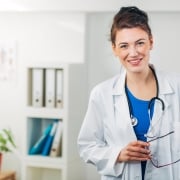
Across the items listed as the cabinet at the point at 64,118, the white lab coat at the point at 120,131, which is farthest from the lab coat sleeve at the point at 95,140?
the cabinet at the point at 64,118

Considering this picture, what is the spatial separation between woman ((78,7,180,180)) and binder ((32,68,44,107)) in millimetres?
1289

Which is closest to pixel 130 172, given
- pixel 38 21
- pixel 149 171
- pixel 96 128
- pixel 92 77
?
pixel 149 171

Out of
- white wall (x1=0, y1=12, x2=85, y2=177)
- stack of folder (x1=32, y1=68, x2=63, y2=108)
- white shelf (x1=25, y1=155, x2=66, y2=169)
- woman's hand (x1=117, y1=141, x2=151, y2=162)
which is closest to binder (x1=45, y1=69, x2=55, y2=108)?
stack of folder (x1=32, y1=68, x2=63, y2=108)

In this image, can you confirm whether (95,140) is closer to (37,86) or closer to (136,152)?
(136,152)

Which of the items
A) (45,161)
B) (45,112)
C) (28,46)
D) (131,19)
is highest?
(28,46)

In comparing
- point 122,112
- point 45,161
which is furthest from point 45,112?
point 122,112

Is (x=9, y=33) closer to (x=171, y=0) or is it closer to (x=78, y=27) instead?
(x=78, y=27)

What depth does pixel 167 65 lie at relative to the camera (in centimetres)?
326

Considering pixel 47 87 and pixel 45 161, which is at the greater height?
pixel 47 87

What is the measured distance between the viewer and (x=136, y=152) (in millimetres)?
1872

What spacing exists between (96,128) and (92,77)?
1.39 m

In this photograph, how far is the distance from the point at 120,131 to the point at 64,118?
1271 millimetres

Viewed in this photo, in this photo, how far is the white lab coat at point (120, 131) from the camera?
193 centimetres

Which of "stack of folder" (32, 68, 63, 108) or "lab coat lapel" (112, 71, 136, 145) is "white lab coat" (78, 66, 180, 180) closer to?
"lab coat lapel" (112, 71, 136, 145)
